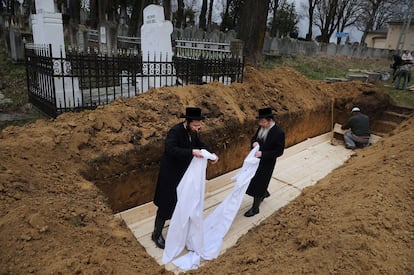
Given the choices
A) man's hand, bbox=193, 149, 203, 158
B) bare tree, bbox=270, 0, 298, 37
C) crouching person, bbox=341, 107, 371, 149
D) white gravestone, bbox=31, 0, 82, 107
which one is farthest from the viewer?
bare tree, bbox=270, 0, 298, 37

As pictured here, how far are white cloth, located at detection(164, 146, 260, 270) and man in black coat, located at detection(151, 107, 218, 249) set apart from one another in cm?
50

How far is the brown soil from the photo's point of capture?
8.29 feet

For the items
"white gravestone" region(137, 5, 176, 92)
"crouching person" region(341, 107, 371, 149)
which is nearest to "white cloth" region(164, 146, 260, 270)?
"white gravestone" region(137, 5, 176, 92)

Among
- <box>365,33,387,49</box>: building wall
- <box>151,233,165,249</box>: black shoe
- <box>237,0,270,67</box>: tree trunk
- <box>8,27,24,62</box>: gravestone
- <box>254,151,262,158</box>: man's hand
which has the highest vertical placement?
<box>365,33,387,49</box>: building wall

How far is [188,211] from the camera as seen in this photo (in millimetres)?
3596

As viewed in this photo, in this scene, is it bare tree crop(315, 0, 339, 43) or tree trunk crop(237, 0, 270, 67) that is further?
bare tree crop(315, 0, 339, 43)

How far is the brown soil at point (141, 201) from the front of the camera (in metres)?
2.53

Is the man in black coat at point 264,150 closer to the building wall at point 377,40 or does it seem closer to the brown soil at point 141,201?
the brown soil at point 141,201

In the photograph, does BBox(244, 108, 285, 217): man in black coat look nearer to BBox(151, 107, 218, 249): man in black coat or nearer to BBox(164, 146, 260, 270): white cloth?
BBox(164, 146, 260, 270): white cloth

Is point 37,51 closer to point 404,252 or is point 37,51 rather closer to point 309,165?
point 309,165

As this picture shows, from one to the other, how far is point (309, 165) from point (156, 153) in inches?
159

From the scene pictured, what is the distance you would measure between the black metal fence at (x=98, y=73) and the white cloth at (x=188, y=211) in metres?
4.00

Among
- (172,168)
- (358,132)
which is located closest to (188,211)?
(172,168)

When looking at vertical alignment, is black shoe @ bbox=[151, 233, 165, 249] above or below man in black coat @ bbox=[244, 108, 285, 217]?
below
